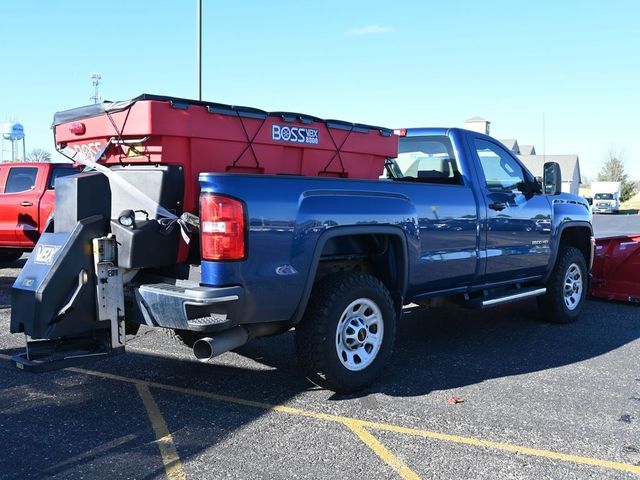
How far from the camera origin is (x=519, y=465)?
12.2 ft

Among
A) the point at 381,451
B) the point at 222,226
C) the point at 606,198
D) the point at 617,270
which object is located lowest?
the point at 381,451

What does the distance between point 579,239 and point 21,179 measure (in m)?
8.81

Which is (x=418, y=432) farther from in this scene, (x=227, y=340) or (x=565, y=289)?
(x=565, y=289)

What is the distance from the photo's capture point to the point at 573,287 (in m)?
7.67

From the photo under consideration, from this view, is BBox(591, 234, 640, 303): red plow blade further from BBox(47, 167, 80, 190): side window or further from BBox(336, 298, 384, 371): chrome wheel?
BBox(47, 167, 80, 190): side window

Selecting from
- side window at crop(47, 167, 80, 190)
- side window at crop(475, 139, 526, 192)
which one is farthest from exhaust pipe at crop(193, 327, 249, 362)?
side window at crop(47, 167, 80, 190)

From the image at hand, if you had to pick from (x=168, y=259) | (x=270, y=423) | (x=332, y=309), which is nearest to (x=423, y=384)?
(x=332, y=309)

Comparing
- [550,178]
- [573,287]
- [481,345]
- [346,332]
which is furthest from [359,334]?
[573,287]

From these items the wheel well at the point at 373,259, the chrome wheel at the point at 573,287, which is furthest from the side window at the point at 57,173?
the chrome wheel at the point at 573,287

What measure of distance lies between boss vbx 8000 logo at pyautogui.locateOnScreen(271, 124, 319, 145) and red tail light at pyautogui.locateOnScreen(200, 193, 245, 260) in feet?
3.47

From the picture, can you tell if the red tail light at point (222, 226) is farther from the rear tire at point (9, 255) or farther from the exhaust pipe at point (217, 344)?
the rear tire at point (9, 255)

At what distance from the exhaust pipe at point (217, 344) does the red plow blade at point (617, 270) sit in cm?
648

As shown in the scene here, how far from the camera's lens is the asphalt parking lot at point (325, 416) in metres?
3.67

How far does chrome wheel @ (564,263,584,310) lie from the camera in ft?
25.0
